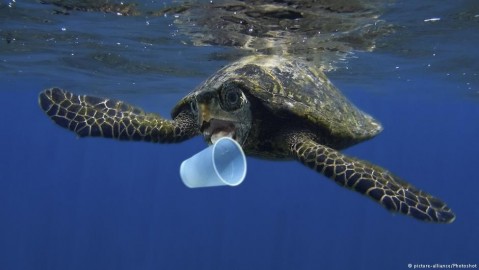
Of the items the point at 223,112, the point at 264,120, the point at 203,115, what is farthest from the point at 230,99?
A: the point at 264,120

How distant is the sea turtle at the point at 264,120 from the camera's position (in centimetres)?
579

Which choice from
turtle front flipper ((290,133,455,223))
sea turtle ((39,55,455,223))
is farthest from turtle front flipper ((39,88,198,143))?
turtle front flipper ((290,133,455,223))

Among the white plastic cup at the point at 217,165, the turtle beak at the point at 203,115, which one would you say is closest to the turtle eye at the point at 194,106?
the turtle beak at the point at 203,115

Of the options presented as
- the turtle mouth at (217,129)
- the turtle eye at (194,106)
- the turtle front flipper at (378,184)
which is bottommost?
the turtle front flipper at (378,184)

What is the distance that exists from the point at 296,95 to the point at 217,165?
230 cm

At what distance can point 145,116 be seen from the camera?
731 cm

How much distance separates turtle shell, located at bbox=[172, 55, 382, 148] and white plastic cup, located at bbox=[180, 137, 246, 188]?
134 cm

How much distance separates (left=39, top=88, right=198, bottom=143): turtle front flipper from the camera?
22.7 feet

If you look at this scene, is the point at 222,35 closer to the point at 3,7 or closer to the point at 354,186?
the point at 3,7

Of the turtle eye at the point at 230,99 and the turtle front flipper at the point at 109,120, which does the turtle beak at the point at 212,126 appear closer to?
the turtle eye at the point at 230,99

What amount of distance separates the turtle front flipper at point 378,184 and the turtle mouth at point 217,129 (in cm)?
101

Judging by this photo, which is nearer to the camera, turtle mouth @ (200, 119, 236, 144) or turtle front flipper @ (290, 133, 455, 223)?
turtle front flipper @ (290, 133, 455, 223)

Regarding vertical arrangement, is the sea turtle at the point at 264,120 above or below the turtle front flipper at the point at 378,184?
above

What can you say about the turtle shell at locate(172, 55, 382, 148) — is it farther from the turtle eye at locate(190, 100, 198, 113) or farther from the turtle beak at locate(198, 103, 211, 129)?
the turtle beak at locate(198, 103, 211, 129)
